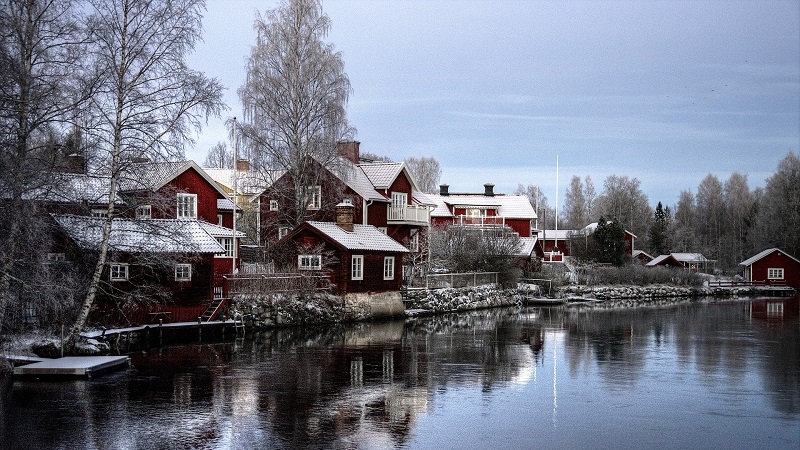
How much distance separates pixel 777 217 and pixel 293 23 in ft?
193

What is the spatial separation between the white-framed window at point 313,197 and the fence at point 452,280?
21.7 ft

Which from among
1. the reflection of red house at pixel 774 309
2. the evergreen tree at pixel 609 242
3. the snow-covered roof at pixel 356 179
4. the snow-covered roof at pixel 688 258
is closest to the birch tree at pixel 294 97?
the snow-covered roof at pixel 356 179

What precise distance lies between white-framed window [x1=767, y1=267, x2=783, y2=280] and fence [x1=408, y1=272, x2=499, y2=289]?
117 feet

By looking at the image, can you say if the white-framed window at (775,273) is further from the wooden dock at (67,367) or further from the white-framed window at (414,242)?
the wooden dock at (67,367)

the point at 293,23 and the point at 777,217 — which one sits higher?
the point at 293,23

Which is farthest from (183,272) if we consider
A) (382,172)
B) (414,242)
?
(414,242)

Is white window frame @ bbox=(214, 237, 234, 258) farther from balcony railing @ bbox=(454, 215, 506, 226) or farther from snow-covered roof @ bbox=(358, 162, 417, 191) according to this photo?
balcony railing @ bbox=(454, 215, 506, 226)

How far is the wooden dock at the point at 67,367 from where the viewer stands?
19047mm

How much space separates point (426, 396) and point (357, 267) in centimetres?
1820

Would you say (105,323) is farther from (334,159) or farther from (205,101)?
(334,159)

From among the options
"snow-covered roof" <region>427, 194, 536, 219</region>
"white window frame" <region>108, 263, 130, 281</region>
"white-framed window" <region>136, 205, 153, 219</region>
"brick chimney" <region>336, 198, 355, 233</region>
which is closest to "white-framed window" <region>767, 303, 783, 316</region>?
"snow-covered roof" <region>427, 194, 536, 219</region>

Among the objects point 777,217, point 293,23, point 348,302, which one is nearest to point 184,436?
point 348,302

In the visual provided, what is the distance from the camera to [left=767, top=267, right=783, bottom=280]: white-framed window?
235ft

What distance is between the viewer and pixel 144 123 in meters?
22.9
